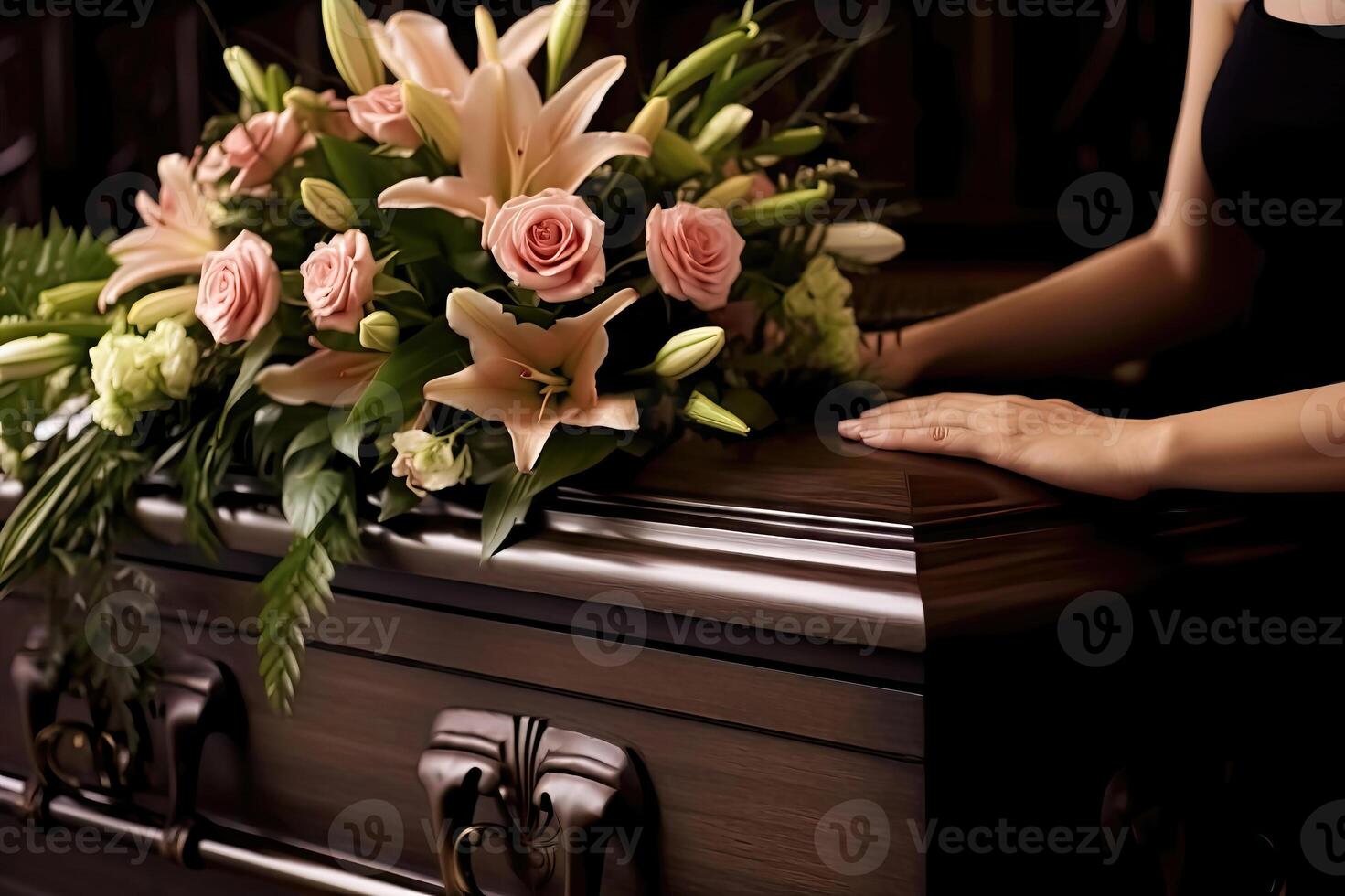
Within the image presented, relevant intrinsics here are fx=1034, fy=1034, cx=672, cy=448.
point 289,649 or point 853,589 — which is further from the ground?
point 853,589

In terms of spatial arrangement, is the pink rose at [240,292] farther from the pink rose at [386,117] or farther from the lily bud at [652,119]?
the lily bud at [652,119]

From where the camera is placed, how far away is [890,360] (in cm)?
92

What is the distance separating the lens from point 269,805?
700mm

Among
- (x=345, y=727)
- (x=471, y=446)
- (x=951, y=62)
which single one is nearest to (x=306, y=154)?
(x=471, y=446)

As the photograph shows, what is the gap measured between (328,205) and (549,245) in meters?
0.17

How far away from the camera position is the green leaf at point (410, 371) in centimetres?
62

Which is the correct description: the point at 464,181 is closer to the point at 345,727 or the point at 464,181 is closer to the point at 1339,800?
the point at 345,727

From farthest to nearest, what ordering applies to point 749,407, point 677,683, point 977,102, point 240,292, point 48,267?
point 977,102 < point 48,267 < point 749,407 < point 240,292 < point 677,683

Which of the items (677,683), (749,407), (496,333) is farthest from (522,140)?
(677,683)

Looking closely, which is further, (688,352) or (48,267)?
(48,267)

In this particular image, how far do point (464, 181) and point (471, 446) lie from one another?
6.5 inches

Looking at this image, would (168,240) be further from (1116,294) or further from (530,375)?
(1116,294)

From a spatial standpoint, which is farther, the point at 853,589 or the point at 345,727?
the point at 345,727

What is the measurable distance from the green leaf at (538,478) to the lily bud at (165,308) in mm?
279
